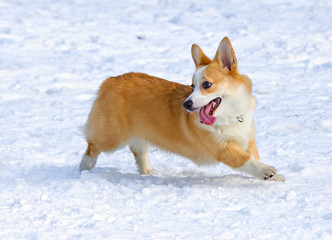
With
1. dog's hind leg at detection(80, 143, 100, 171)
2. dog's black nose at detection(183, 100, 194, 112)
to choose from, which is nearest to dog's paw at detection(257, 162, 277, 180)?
dog's black nose at detection(183, 100, 194, 112)

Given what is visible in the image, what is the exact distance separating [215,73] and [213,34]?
5074mm

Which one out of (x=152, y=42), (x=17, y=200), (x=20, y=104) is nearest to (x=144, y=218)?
(x=17, y=200)

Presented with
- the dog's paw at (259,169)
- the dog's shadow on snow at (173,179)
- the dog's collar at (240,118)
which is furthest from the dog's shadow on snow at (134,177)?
the dog's collar at (240,118)

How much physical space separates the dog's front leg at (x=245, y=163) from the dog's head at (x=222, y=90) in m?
0.19

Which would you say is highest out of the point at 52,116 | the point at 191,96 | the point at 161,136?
the point at 191,96

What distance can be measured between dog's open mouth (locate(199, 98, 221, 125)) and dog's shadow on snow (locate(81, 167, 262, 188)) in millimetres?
478

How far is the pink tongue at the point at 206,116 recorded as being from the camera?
400 cm

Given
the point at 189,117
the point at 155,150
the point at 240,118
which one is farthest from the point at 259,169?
the point at 155,150

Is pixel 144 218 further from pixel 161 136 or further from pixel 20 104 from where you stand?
pixel 20 104

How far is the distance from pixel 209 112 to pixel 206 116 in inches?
1.6

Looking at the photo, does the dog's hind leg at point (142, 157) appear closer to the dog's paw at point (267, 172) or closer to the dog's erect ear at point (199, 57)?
the dog's erect ear at point (199, 57)

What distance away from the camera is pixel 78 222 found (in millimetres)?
3408

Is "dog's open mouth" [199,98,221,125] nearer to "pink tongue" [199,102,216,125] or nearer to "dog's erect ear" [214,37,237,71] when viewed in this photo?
"pink tongue" [199,102,216,125]

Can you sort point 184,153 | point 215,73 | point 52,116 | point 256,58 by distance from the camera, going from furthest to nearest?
point 256,58 → point 52,116 → point 184,153 → point 215,73
